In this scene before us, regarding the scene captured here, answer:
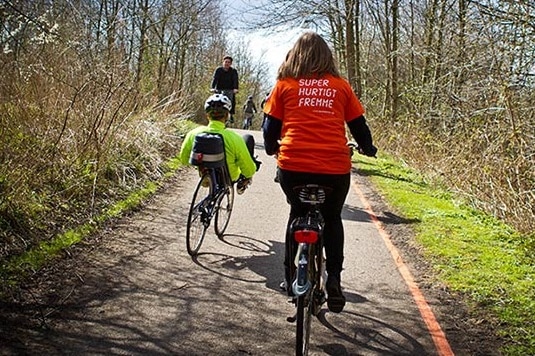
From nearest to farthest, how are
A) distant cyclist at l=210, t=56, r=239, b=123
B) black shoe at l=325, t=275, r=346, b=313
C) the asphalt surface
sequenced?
the asphalt surface
black shoe at l=325, t=275, r=346, b=313
distant cyclist at l=210, t=56, r=239, b=123

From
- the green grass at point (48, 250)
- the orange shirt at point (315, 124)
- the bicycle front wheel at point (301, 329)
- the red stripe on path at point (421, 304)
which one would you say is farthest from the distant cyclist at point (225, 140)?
the bicycle front wheel at point (301, 329)

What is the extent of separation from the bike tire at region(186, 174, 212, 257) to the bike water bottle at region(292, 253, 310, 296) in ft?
8.77

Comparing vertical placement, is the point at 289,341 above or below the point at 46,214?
below

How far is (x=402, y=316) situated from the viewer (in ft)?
17.0

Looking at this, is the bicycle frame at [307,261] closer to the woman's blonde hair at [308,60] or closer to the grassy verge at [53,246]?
the woman's blonde hair at [308,60]

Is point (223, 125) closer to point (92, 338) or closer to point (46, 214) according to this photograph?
point (46, 214)

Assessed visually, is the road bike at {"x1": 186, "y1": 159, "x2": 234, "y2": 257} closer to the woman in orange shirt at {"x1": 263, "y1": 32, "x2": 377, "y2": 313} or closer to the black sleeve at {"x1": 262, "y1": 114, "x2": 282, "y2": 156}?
the black sleeve at {"x1": 262, "y1": 114, "x2": 282, "y2": 156}

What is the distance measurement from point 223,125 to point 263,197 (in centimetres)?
374

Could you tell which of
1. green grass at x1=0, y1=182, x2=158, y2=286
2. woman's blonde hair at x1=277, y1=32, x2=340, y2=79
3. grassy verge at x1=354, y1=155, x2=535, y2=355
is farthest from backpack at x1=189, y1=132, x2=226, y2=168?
grassy verge at x1=354, y1=155, x2=535, y2=355

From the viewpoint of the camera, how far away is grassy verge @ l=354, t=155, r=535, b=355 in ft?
17.0

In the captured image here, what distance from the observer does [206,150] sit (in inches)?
259

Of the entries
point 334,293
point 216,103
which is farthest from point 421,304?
point 216,103

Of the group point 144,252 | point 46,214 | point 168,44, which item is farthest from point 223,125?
point 168,44

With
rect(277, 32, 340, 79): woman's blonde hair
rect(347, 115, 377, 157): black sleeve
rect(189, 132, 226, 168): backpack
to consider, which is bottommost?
rect(189, 132, 226, 168): backpack
